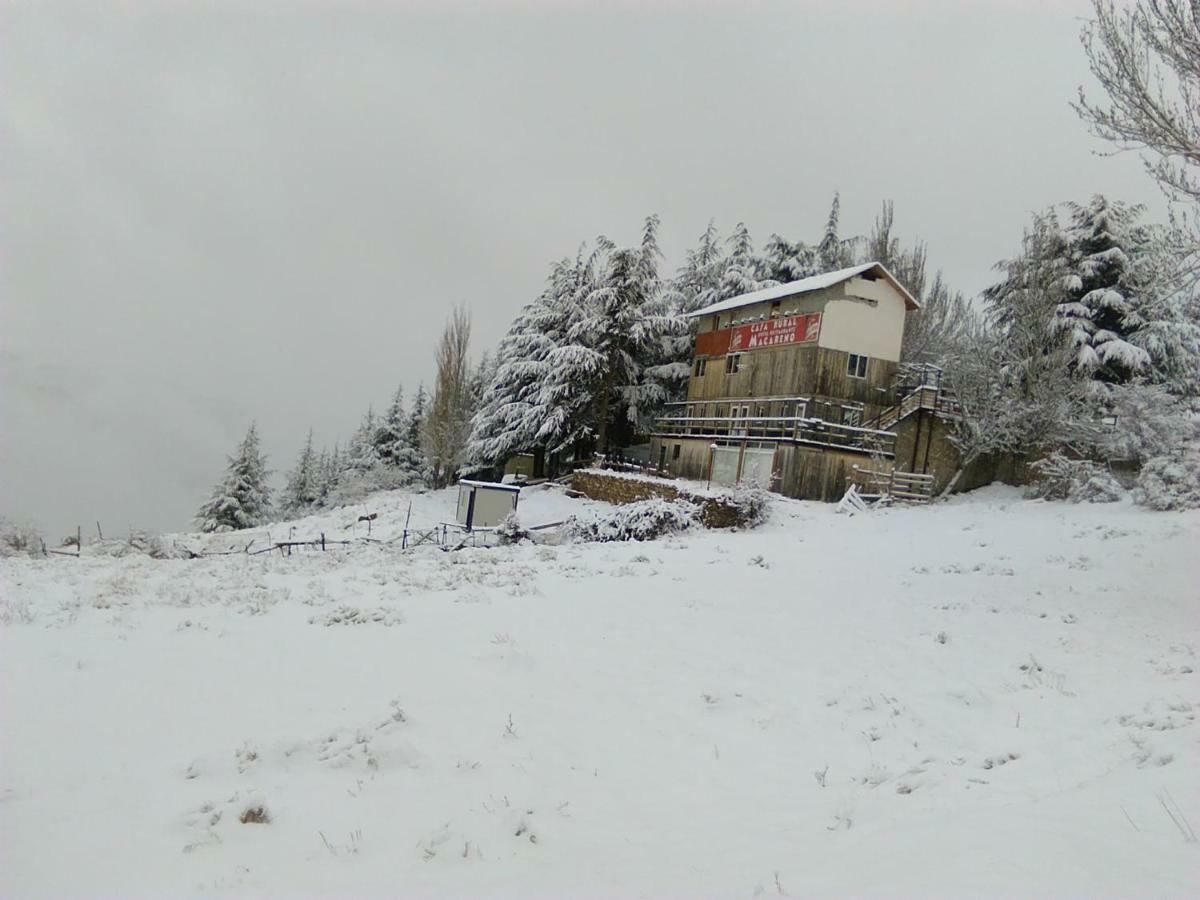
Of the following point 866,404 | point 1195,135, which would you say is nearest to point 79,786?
point 1195,135

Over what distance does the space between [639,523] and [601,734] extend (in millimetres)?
15180

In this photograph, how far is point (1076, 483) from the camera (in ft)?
74.4

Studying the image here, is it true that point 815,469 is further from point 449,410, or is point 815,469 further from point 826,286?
point 449,410

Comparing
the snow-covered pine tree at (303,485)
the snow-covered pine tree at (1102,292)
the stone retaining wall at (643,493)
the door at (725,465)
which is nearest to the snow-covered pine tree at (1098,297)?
the snow-covered pine tree at (1102,292)

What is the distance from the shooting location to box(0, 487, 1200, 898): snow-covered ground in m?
4.38

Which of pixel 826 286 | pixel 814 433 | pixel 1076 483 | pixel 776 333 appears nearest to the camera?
pixel 1076 483

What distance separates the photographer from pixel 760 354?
35.9 metres

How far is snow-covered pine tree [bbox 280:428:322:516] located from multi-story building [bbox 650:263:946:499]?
35.0m

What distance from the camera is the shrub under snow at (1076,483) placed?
859 inches

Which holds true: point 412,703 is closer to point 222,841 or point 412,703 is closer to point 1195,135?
point 222,841

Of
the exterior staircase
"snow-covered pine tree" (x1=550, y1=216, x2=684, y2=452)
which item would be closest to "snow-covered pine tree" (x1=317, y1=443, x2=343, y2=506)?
"snow-covered pine tree" (x1=550, y1=216, x2=684, y2=452)

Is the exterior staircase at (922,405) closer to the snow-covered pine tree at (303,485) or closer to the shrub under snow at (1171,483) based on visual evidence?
the shrub under snow at (1171,483)

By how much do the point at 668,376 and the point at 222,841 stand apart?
37.6 m

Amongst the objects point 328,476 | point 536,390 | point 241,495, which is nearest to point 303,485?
point 328,476
